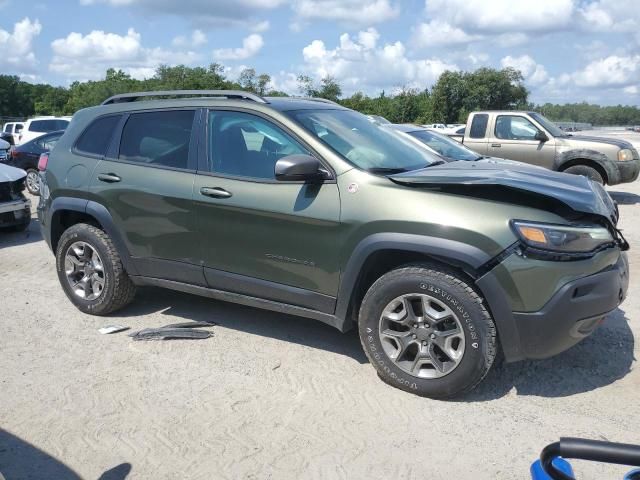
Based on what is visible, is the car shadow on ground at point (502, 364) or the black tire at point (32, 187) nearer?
the car shadow on ground at point (502, 364)

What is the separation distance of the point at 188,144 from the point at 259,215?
3.07ft

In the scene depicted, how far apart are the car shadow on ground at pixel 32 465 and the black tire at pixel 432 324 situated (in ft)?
5.33

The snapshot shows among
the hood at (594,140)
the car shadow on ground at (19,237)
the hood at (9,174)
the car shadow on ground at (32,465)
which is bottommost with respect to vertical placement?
the car shadow on ground at (19,237)

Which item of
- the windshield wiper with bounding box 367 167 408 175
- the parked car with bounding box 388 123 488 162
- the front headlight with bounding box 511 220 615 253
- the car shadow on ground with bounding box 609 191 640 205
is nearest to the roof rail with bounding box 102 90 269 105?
the windshield wiper with bounding box 367 167 408 175

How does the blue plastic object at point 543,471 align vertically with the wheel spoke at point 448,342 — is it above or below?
above

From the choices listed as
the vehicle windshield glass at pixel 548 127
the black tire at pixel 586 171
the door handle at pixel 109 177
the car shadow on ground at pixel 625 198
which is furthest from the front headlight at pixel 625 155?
the door handle at pixel 109 177

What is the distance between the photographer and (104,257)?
5070mm

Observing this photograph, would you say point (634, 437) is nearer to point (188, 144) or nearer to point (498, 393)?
point (498, 393)

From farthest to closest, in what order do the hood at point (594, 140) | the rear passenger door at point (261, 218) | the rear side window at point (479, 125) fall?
the rear side window at point (479, 125)
the hood at point (594, 140)
the rear passenger door at point (261, 218)

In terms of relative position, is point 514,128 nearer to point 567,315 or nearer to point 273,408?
point 567,315

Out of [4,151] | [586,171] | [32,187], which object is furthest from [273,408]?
[4,151]

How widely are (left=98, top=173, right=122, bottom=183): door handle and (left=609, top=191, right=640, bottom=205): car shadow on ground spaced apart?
33.7 ft

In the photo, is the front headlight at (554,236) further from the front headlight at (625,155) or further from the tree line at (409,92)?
the tree line at (409,92)

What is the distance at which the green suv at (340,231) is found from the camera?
3449 mm
